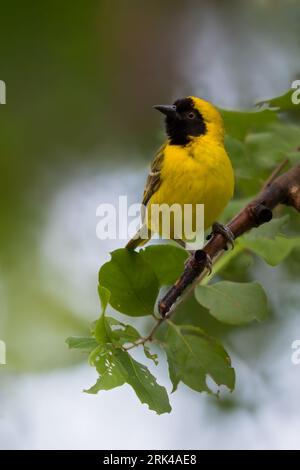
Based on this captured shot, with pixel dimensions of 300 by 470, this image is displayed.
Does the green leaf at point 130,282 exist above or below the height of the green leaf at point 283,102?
below

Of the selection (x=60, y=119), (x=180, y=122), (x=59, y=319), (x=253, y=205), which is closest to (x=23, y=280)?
(x=59, y=319)

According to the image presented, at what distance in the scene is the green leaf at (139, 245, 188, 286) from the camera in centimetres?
150

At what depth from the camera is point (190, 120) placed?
7.54 ft

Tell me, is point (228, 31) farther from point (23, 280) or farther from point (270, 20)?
point (23, 280)

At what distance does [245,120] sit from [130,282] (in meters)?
0.74

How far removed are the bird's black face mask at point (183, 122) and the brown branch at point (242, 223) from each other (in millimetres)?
870

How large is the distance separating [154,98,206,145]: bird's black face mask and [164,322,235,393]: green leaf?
908 millimetres

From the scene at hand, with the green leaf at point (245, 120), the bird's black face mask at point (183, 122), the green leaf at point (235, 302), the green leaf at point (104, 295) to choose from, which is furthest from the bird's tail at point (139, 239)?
the green leaf at point (104, 295)

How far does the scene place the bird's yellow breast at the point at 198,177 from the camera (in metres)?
1.97

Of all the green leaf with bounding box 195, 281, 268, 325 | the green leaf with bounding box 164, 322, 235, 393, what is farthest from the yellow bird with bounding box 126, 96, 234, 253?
the green leaf with bounding box 164, 322, 235, 393

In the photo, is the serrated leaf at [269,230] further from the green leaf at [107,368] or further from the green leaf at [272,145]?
the green leaf at [107,368]

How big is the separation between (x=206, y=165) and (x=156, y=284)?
0.66 meters

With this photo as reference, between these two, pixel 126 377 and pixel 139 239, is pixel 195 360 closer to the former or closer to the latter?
pixel 126 377

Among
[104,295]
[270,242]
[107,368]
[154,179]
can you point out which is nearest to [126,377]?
[107,368]
